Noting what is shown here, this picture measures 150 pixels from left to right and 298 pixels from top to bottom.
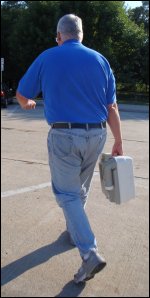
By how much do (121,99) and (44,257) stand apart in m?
29.4

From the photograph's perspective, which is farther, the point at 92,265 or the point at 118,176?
the point at 118,176

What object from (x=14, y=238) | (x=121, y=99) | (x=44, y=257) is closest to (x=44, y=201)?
(x=14, y=238)

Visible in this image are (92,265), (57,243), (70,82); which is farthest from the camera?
(57,243)

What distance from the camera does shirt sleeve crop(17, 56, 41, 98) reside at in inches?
136

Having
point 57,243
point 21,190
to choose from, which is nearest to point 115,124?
point 57,243

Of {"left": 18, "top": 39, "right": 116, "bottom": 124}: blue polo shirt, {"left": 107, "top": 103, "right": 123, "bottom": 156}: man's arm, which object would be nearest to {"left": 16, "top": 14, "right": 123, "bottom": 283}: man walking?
{"left": 18, "top": 39, "right": 116, "bottom": 124}: blue polo shirt

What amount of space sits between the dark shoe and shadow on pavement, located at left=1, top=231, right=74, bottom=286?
0.54 metres

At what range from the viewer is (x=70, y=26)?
3467 millimetres

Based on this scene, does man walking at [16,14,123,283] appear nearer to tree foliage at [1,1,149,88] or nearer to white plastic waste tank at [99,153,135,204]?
white plastic waste tank at [99,153,135,204]

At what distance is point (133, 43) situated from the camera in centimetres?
2812

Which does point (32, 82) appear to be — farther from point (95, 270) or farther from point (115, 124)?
point (95, 270)

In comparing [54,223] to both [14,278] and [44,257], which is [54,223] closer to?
[44,257]

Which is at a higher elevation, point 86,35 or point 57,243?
point 86,35

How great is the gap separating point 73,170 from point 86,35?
88.6ft
